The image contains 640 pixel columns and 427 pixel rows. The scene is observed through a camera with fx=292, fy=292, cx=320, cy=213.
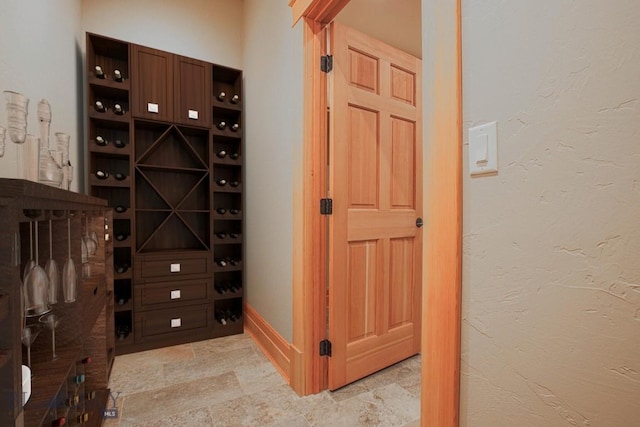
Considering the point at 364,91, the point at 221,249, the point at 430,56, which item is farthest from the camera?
the point at 221,249

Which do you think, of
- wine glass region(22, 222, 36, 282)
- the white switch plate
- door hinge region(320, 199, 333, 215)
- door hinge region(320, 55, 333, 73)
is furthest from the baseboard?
door hinge region(320, 55, 333, 73)

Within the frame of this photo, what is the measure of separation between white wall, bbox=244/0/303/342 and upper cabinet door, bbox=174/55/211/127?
0.36 meters

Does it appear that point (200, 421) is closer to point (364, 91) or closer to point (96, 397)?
point (96, 397)

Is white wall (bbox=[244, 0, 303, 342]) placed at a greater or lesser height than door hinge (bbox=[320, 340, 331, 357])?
greater

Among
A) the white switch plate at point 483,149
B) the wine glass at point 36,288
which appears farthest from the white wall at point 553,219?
the wine glass at point 36,288

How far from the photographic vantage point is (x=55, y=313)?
1.12 m

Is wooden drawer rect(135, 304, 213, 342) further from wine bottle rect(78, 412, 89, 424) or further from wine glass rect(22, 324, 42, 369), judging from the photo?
wine glass rect(22, 324, 42, 369)

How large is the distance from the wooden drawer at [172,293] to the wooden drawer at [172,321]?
6 cm

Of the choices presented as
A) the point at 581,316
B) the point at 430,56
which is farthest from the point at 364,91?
the point at 581,316

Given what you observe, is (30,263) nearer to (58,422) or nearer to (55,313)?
(55,313)

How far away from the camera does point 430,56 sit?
910 mm

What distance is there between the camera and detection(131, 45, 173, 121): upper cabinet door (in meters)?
2.35

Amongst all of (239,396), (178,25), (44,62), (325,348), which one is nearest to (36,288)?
(239,396)

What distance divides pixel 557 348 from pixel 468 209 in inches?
14.4
